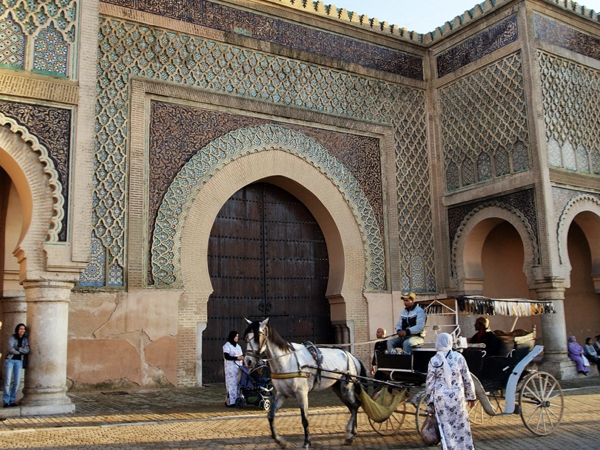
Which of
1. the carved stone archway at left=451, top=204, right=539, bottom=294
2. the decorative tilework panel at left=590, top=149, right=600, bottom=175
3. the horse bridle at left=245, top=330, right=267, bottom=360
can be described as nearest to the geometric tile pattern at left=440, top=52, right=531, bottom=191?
the carved stone archway at left=451, top=204, right=539, bottom=294

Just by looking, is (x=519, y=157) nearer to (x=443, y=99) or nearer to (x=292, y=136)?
(x=443, y=99)

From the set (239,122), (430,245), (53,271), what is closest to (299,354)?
(53,271)

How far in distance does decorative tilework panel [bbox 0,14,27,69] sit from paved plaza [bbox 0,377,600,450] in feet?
11.7

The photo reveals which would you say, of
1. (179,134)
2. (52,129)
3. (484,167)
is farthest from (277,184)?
(52,129)

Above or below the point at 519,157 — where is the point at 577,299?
below

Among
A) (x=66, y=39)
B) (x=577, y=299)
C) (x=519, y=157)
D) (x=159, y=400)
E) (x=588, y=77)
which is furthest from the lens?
(x=577, y=299)

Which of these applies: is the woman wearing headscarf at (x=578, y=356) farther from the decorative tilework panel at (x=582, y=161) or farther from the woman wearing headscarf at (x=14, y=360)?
the woman wearing headscarf at (x=14, y=360)

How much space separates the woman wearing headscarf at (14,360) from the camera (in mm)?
6027

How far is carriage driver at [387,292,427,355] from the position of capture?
552 cm

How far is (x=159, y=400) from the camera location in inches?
279

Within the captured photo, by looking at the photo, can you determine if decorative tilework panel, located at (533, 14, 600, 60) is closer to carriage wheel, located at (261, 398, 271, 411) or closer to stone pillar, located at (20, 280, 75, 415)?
carriage wheel, located at (261, 398, 271, 411)

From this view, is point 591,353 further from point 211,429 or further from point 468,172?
point 211,429

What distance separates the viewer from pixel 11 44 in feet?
20.9

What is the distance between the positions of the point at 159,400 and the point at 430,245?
5598 millimetres
